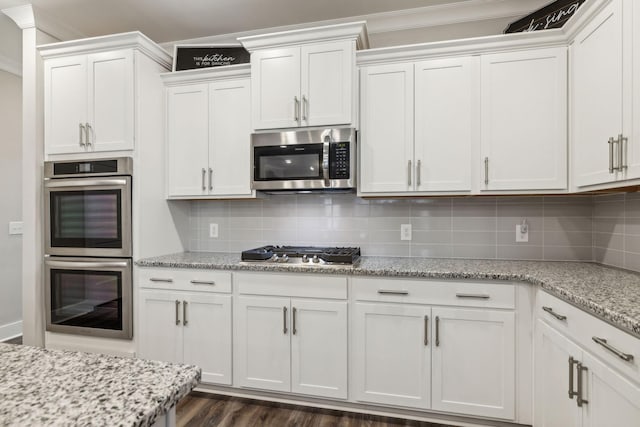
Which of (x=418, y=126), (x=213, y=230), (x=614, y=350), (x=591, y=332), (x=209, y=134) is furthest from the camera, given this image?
(x=213, y=230)

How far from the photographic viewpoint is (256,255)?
238 centimetres

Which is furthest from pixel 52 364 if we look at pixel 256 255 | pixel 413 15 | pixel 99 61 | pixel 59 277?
pixel 413 15

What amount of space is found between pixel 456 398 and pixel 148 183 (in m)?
2.46

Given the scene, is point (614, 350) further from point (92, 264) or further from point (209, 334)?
point (92, 264)

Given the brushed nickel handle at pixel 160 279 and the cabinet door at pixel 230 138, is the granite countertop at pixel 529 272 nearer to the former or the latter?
the brushed nickel handle at pixel 160 279

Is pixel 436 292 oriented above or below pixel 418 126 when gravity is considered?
below

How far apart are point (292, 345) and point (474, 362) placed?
107 cm

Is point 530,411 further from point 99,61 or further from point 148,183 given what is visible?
point 99,61

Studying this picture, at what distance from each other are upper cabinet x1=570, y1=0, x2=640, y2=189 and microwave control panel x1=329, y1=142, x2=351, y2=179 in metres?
1.33

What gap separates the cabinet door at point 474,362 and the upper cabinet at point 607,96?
911mm

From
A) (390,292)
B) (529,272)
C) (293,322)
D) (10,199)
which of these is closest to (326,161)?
(390,292)

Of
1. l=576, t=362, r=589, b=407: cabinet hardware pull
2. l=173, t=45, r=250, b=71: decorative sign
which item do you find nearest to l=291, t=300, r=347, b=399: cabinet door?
l=576, t=362, r=589, b=407: cabinet hardware pull

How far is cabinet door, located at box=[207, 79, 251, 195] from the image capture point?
2.65 m

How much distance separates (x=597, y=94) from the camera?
73.0 inches
